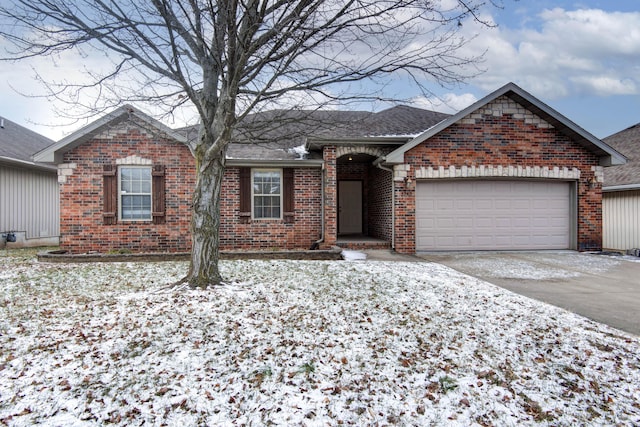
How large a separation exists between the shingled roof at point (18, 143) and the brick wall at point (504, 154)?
39.5ft

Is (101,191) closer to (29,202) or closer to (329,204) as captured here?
(29,202)

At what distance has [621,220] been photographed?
12.2m

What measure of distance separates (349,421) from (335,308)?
2.31 m

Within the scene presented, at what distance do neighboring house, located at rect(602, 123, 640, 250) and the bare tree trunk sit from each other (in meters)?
12.4

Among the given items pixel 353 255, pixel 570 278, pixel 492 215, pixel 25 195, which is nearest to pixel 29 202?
pixel 25 195

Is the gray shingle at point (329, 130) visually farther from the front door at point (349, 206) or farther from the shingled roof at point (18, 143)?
the shingled roof at point (18, 143)

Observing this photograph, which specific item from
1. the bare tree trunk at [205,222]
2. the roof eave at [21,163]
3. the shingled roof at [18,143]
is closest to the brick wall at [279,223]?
the bare tree trunk at [205,222]

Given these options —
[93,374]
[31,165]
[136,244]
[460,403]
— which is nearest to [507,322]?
[460,403]

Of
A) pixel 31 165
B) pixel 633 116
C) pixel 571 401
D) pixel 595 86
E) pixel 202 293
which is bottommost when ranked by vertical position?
pixel 571 401

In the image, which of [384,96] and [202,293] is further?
[384,96]

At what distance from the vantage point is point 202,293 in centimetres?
555

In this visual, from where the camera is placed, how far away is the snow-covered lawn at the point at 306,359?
292cm

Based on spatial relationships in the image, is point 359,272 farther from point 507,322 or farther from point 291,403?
point 291,403

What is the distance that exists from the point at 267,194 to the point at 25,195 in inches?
351
